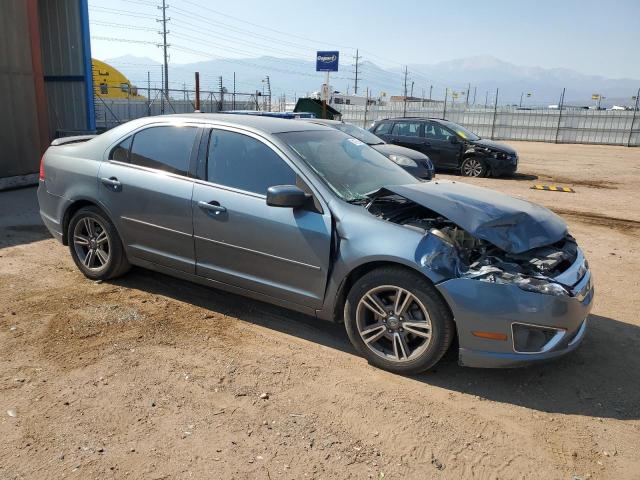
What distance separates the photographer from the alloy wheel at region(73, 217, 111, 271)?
4902mm

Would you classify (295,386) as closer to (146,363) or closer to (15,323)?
(146,363)

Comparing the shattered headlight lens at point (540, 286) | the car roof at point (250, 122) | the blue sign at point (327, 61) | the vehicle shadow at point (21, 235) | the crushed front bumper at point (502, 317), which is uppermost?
the blue sign at point (327, 61)

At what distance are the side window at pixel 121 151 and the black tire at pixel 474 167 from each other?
11.0 metres

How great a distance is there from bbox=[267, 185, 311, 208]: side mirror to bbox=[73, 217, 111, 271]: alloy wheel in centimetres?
199

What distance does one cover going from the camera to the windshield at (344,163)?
3957 millimetres

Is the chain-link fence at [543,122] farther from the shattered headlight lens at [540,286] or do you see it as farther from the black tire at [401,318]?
the black tire at [401,318]

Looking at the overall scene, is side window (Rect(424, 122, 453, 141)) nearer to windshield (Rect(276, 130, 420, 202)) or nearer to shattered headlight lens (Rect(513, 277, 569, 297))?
windshield (Rect(276, 130, 420, 202))

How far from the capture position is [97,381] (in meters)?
3.38

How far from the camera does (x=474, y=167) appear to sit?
14055mm

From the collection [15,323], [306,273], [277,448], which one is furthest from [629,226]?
[15,323]

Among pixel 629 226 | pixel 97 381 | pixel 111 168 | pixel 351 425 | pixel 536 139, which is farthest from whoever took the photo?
pixel 536 139

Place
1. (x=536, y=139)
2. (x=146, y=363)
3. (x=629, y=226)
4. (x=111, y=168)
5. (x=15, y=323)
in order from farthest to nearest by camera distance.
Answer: (x=536, y=139) → (x=629, y=226) → (x=111, y=168) → (x=15, y=323) → (x=146, y=363)

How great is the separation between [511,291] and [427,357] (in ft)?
2.24

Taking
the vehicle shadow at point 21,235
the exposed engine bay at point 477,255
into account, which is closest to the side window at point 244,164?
the exposed engine bay at point 477,255
